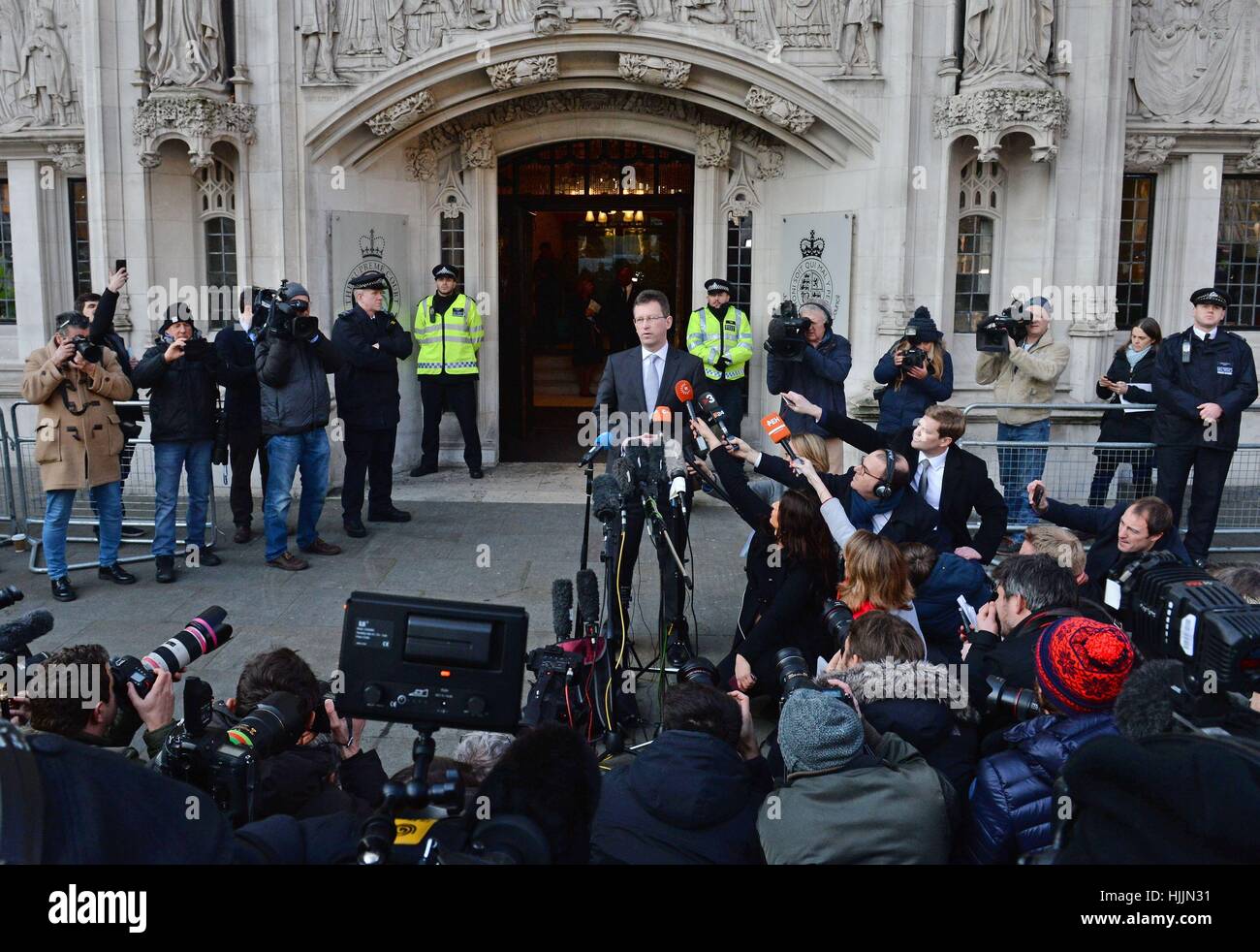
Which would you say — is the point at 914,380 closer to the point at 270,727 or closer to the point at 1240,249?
the point at 1240,249

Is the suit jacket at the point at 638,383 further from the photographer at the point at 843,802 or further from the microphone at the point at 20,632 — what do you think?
the photographer at the point at 843,802

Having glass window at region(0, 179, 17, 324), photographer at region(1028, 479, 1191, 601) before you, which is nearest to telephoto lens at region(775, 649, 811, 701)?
photographer at region(1028, 479, 1191, 601)

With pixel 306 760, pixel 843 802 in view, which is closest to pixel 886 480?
pixel 843 802

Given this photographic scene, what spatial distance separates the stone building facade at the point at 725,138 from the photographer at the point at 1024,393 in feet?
5.52

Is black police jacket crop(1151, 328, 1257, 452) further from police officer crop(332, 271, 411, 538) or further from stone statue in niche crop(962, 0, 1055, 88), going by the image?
police officer crop(332, 271, 411, 538)

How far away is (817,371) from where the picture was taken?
9.12m

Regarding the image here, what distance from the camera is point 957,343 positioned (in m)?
11.1

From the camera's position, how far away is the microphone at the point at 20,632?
3.66m

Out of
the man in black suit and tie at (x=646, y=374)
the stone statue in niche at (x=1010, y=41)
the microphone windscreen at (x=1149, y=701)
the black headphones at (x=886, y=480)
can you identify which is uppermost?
the stone statue in niche at (x=1010, y=41)

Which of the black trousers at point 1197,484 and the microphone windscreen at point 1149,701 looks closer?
the microphone windscreen at point 1149,701

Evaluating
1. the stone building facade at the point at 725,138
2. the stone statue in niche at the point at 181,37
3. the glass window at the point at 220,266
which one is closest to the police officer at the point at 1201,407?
the stone building facade at the point at 725,138
